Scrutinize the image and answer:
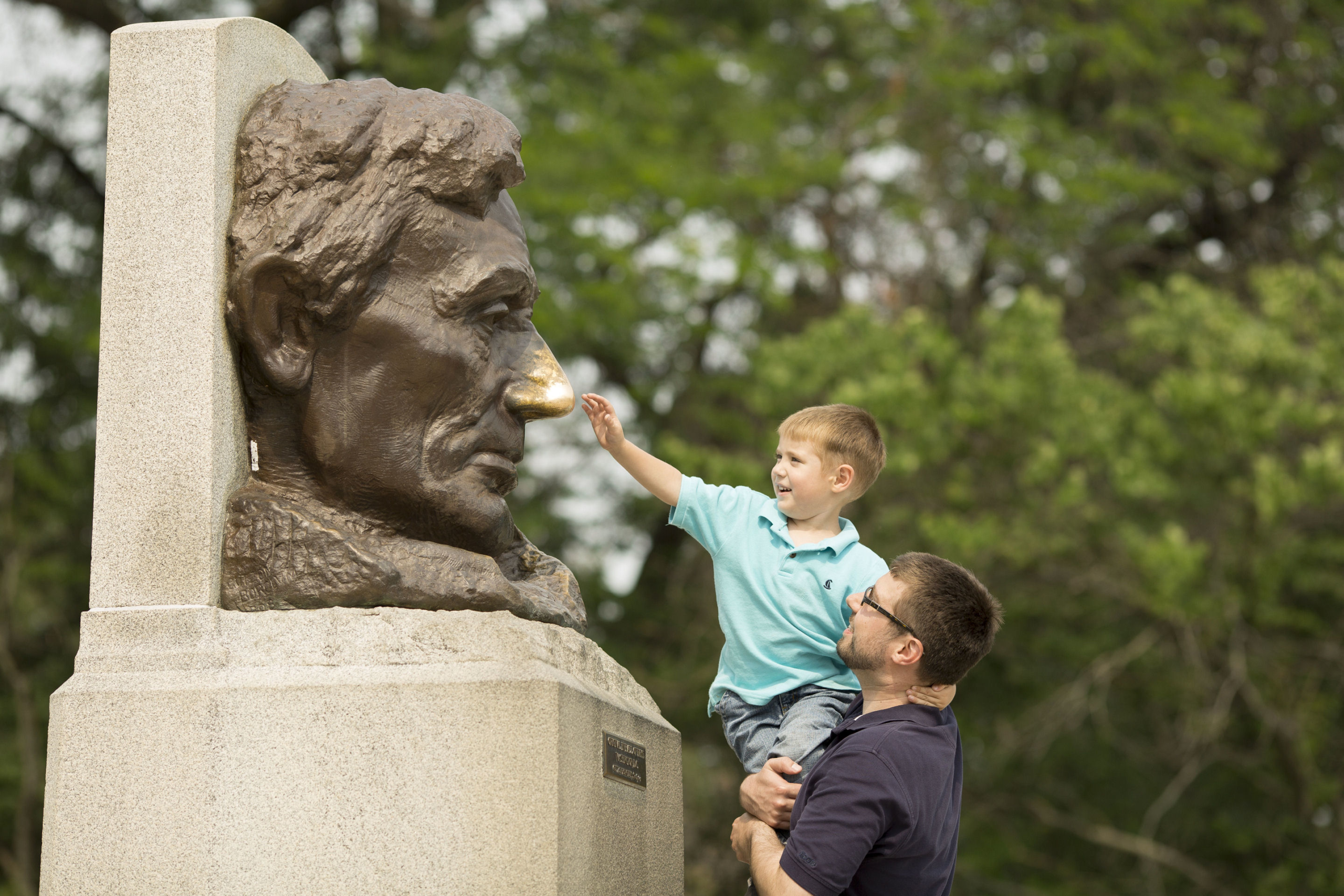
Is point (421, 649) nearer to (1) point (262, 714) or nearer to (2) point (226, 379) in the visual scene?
(1) point (262, 714)

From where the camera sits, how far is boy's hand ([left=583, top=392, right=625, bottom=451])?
4.04 metres

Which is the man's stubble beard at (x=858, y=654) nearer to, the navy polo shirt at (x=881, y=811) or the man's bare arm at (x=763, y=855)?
the navy polo shirt at (x=881, y=811)

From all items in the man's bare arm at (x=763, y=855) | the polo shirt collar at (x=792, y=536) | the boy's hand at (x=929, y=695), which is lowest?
the man's bare arm at (x=763, y=855)

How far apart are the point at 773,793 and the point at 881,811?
0.44m

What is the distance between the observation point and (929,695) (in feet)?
11.3

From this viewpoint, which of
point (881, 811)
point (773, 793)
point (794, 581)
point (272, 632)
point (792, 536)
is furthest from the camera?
point (792, 536)

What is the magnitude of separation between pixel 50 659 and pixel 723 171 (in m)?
7.71

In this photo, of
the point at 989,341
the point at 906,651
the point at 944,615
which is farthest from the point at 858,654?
the point at 989,341

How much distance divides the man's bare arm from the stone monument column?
0.38 m

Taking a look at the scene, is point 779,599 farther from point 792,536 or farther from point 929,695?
point 929,695

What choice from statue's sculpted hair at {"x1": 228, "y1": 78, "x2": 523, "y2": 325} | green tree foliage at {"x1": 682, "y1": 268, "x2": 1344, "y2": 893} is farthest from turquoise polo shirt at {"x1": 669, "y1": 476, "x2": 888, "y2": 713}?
green tree foliage at {"x1": 682, "y1": 268, "x2": 1344, "y2": 893}

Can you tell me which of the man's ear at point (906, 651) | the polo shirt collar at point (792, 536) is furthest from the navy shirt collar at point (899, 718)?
the polo shirt collar at point (792, 536)

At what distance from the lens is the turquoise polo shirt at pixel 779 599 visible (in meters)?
3.84

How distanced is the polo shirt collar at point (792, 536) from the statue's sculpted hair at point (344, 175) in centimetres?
115
